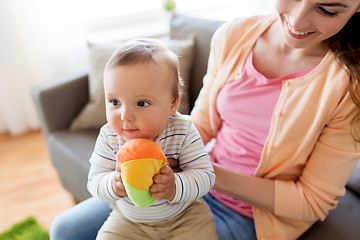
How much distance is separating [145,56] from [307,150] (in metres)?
0.52

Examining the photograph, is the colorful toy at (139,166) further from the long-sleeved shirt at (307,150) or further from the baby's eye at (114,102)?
the long-sleeved shirt at (307,150)

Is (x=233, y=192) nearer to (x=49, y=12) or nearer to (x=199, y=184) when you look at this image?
(x=199, y=184)

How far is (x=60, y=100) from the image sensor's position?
1.75 m

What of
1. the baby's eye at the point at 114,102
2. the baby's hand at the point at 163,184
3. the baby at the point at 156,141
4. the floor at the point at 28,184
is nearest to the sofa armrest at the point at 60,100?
the floor at the point at 28,184

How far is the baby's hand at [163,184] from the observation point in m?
0.71

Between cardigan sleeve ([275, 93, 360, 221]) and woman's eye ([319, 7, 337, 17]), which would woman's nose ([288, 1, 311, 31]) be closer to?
woman's eye ([319, 7, 337, 17])

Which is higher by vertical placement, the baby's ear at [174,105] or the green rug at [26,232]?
the baby's ear at [174,105]

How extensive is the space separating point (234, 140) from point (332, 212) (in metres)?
0.41

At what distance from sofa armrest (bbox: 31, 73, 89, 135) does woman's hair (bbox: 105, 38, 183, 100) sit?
1.07m

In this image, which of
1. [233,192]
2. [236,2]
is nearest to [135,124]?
[233,192]

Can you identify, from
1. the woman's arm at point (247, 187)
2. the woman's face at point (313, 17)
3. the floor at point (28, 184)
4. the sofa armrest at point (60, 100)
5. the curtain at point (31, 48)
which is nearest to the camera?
the woman's face at point (313, 17)

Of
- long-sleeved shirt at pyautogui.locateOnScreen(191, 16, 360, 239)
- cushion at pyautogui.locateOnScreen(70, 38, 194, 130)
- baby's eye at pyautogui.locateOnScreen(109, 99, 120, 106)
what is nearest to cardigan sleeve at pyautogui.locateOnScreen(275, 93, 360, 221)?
long-sleeved shirt at pyautogui.locateOnScreen(191, 16, 360, 239)

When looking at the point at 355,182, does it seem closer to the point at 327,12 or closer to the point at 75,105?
the point at 327,12

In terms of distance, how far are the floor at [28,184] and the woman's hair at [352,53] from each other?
65.2 inches
